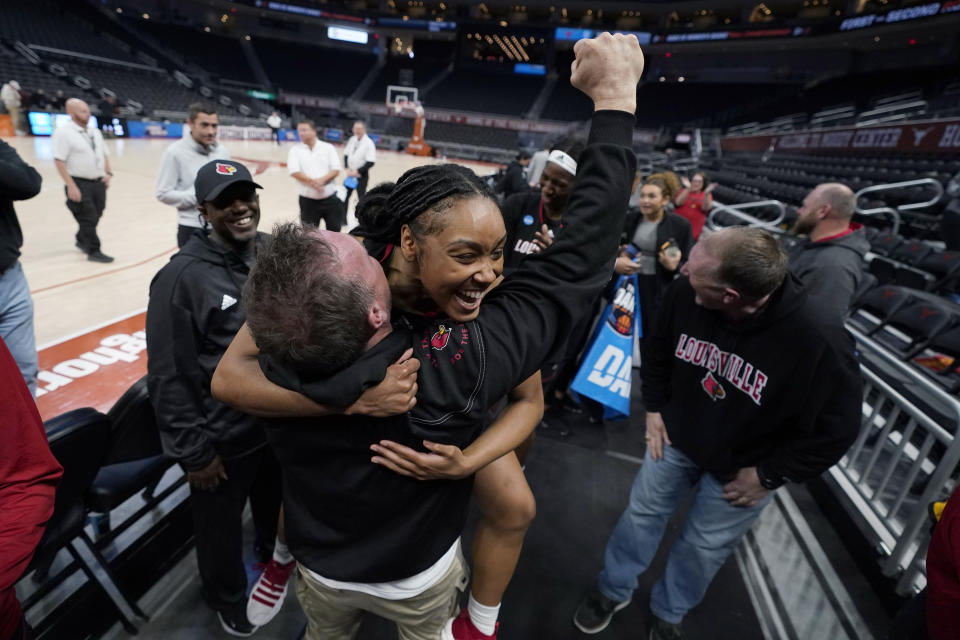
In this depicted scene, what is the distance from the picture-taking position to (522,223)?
2631 millimetres

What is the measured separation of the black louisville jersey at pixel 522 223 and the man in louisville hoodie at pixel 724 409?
36.3 inches

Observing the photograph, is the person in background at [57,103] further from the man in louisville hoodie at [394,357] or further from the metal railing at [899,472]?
the metal railing at [899,472]

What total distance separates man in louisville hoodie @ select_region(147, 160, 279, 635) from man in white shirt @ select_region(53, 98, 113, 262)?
447 cm

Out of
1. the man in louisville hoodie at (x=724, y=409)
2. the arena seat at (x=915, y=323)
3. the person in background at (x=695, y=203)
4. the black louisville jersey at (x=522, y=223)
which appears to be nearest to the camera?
the man in louisville hoodie at (x=724, y=409)

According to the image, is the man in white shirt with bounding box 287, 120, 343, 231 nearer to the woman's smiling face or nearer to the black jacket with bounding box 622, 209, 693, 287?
the black jacket with bounding box 622, 209, 693, 287

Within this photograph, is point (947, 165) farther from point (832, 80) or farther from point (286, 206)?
point (832, 80)

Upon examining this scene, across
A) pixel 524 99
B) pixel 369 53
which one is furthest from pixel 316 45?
pixel 524 99

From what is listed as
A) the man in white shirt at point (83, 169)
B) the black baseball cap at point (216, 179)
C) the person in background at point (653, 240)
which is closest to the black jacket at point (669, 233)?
the person in background at point (653, 240)

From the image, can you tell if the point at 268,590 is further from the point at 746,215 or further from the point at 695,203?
the point at 746,215

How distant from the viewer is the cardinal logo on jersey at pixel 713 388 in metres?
1.71

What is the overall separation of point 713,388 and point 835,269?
A: 1.32 metres

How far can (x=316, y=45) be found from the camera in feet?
118

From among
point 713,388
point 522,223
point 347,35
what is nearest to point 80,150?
point 522,223

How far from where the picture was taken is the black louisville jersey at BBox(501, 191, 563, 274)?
8.52 ft
